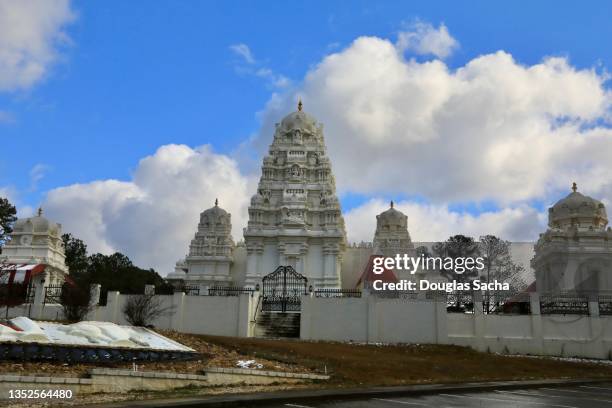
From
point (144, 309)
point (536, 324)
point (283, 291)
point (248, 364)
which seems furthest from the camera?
point (283, 291)

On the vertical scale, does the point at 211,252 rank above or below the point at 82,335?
above

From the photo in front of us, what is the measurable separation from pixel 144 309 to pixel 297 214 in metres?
32.4

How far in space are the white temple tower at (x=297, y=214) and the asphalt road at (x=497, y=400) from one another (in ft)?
129

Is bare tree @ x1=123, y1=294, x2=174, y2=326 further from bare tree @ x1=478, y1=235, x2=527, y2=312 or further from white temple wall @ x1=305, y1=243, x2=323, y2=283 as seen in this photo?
bare tree @ x1=478, y1=235, x2=527, y2=312

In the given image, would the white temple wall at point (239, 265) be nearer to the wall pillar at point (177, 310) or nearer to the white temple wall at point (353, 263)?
the white temple wall at point (353, 263)

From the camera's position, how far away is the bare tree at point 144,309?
2536 cm

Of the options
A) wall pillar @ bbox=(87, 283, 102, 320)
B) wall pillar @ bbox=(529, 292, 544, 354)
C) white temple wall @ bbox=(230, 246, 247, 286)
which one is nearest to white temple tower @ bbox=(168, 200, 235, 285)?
white temple wall @ bbox=(230, 246, 247, 286)

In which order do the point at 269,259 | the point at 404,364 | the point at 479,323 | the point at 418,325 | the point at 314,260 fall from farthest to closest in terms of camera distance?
the point at 269,259 < the point at 314,260 < the point at 418,325 < the point at 479,323 < the point at 404,364

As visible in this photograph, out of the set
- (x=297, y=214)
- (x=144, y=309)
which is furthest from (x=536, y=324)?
(x=297, y=214)

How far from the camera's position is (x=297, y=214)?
57969 mm

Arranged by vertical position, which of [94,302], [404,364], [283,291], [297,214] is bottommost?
[404,364]

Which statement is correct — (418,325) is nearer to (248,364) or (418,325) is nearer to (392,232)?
(248,364)

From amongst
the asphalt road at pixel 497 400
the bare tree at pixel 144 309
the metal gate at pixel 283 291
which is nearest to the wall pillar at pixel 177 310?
the bare tree at pixel 144 309

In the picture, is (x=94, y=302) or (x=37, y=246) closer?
(x=94, y=302)
